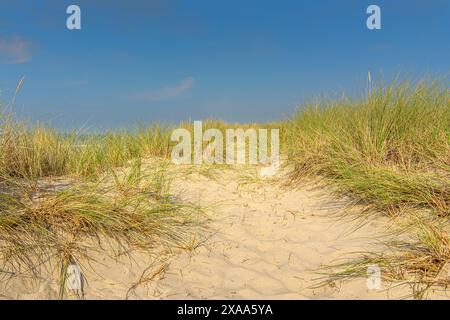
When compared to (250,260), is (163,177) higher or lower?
higher

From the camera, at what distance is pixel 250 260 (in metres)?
2.88

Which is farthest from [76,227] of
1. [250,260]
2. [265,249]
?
[265,249]

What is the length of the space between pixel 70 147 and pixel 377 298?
376cm

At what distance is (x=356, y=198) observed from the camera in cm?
366

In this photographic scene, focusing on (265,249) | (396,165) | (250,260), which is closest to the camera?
(250,260)

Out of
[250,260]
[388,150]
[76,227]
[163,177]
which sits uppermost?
[388,150]

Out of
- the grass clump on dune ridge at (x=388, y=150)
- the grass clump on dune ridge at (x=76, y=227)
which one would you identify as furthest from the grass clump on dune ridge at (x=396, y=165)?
the grass clump on dune ridge at (x=76, y=227)

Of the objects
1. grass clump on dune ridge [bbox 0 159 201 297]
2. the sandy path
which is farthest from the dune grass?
the sandy path

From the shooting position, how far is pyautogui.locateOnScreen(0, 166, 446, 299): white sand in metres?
2.36

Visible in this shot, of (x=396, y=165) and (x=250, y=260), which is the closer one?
(x=250, y=260)

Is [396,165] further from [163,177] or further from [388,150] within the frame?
[163,177]
